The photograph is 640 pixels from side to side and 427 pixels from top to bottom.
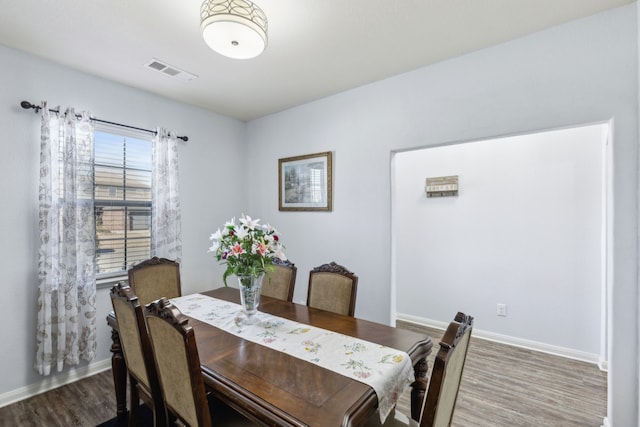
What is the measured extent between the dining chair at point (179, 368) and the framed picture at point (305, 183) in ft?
6.99

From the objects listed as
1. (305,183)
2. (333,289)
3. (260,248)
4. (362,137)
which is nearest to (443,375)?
→ (260,248)

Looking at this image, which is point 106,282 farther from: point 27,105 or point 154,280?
point 27,105

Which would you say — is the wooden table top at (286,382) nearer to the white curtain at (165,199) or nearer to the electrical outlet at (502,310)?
the white curtain at (165,199)

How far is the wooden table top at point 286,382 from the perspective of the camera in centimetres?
106

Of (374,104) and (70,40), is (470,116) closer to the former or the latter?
(374,104)

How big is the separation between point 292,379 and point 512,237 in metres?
3.08

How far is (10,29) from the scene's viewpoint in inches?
80.4

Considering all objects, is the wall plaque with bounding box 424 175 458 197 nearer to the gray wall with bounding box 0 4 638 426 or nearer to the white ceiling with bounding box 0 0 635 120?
the gray wall with bounding box 0 4 638 426

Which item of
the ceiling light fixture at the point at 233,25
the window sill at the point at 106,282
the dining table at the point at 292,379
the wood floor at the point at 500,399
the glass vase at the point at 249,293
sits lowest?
the wood floor at the point at 500,399

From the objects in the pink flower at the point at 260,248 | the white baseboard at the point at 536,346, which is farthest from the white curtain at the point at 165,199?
the white baseboard at the point at 536,346

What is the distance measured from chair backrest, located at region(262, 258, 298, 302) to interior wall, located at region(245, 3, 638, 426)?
2.49 feet

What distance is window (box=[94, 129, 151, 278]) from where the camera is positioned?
2805mm

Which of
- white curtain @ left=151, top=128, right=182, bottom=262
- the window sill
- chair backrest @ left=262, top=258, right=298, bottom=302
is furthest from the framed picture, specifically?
the window sill

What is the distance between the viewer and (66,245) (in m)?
2.50
